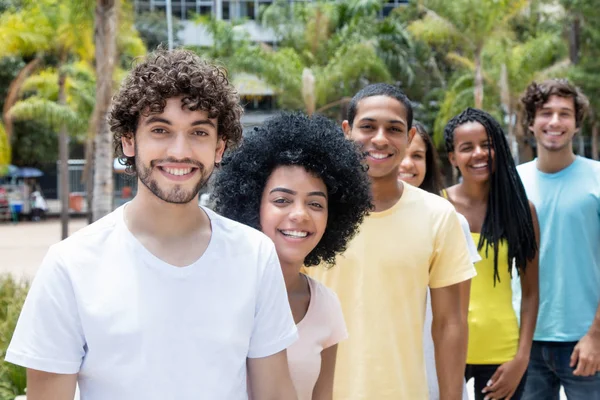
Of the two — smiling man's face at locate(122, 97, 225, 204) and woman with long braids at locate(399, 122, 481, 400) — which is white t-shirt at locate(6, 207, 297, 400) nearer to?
smiling man's face at locate(122, 97, 225, 204)

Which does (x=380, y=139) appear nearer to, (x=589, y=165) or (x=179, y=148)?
(x=179, y=148)

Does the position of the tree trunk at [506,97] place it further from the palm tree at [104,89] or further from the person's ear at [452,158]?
the person's ear at [452,158]

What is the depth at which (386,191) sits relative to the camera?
309 cm

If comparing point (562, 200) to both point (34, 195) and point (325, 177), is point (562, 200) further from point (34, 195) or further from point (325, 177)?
point (34, 195)

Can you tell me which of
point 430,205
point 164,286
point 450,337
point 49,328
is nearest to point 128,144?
point 164,286

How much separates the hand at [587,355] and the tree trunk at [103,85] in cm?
1031

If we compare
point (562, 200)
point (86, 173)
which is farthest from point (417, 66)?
point (562, 200)

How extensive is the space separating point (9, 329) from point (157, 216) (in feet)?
17.5

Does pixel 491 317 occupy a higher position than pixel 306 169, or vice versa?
pixel 306 169

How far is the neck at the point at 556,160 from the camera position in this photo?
4.18 meters

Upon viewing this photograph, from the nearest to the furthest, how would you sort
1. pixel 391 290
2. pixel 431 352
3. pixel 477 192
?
pixel 391 290 → pixel 431 352 → pixel 477 192

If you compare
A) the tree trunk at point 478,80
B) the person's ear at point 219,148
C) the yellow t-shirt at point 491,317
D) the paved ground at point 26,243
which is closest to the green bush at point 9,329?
the paved ground at point 26,243

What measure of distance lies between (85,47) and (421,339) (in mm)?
20276

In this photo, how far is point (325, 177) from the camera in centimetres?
262
